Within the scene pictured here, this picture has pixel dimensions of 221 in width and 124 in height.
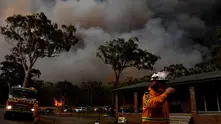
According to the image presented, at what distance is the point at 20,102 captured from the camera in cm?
2066

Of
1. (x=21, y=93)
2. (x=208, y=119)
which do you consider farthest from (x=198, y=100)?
(x=21, y=93)

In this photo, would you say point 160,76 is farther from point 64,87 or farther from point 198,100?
point 64,87

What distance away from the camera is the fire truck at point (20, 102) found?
811 inches

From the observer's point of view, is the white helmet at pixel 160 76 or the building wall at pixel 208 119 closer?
the white helmet at pixel 160 76

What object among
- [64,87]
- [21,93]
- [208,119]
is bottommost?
[208,119]

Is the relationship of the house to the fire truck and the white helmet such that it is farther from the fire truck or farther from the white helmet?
the white helmet

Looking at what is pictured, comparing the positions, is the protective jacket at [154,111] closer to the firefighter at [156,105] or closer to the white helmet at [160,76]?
the firefighter at [156,105]

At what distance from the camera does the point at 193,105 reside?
762 inches

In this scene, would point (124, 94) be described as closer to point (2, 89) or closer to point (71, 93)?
point (2, 89)

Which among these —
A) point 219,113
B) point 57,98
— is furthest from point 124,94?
point 57,98

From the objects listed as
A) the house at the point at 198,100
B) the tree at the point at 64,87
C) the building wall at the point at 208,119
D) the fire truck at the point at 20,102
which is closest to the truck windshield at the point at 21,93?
the fire truck at the point at 20,102

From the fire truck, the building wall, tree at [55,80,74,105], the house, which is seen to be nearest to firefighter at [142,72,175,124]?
the house

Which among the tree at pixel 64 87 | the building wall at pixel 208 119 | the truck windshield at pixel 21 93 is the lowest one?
the building wall at pixel 208 119

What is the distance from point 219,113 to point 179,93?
22.2 ft
